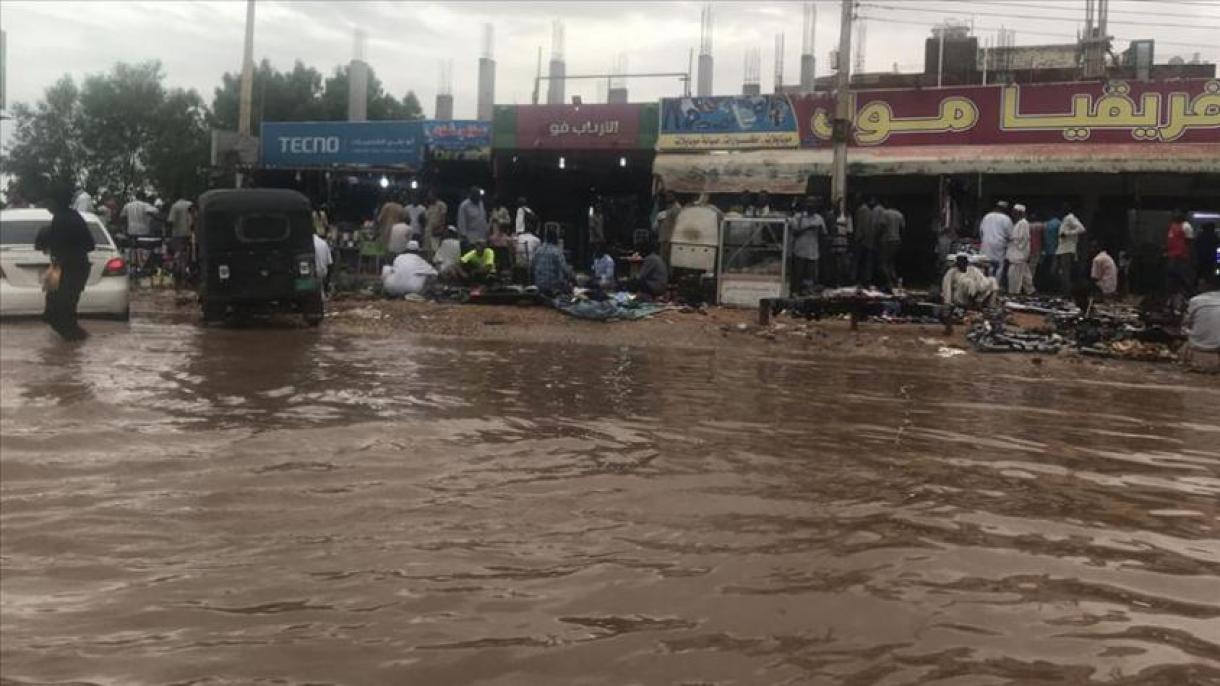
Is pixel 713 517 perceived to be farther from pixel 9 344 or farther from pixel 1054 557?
pixel 9 344

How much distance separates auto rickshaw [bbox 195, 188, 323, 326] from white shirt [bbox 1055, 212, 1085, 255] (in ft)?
41.0

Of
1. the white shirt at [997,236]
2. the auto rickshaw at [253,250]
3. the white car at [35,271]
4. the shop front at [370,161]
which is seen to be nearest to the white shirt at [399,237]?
the shop front at [370,161]

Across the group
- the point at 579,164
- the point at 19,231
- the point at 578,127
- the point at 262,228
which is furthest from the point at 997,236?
the point at 19,231

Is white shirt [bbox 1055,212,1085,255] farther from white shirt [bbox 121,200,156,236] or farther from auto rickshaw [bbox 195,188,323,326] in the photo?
white shirt [bbox 121,200,156,236]

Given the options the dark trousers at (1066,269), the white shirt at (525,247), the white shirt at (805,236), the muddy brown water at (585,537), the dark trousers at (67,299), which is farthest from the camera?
the white shirt at (525,247)

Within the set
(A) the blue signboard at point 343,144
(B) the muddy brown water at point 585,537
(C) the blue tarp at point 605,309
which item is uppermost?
(A) the blue signboard at point 343,144

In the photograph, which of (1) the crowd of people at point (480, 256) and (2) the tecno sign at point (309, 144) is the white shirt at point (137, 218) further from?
(1) the crowd of people at point (480, 256)

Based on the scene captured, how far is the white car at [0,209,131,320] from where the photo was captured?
11.5m

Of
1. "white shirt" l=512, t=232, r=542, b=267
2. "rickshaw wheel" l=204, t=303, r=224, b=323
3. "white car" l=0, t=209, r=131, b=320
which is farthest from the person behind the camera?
"white shirt" l=512, t=232, r=542, b=267

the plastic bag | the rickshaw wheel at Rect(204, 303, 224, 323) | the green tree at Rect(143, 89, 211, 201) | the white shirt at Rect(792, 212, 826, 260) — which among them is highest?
the green tree at Rect(143, 89, 211, 201)

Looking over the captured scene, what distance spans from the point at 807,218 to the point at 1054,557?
13.2m

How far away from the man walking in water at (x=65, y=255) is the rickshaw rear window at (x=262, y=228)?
275 centimetres

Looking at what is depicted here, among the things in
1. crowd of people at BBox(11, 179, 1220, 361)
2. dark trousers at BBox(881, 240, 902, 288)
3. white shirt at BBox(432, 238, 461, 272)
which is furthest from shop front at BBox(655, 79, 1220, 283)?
white shirt at BBox(432, 238, 461, 272)

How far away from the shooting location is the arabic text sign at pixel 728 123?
20.5m
